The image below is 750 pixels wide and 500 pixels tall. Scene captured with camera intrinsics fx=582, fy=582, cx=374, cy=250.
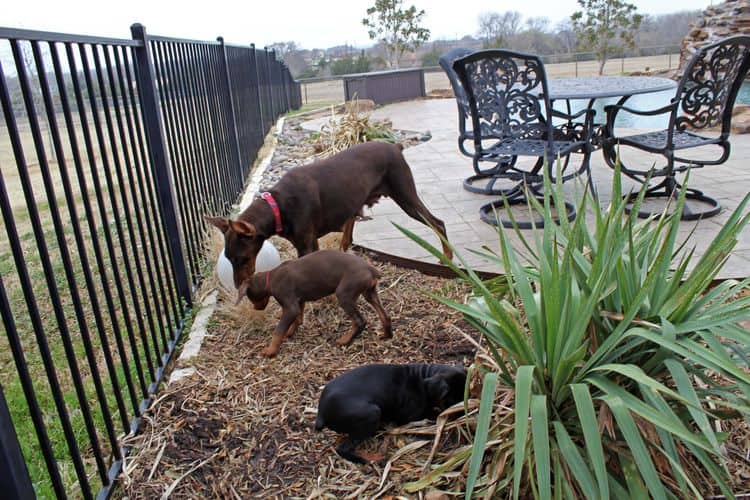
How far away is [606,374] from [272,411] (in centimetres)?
150

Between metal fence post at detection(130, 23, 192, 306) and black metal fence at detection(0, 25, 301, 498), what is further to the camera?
metal fence post at detection(130, 23, 192, 306)

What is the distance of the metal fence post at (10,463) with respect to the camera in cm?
150

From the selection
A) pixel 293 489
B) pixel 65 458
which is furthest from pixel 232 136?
pixel 293 489

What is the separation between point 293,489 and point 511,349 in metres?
0.99

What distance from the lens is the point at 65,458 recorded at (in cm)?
259

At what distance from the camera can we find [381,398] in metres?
2.36

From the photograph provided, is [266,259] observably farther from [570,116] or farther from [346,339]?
[570,116]

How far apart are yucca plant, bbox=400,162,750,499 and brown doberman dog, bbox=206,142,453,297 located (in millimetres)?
1366

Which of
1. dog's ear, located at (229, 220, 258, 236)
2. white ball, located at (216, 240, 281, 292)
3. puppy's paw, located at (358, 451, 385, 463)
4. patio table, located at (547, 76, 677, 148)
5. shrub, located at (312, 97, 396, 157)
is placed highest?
patio table, located at (547, 76, 677, 148)

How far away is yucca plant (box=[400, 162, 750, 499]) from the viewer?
1604 mm

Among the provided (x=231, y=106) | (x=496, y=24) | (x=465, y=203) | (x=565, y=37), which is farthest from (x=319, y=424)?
(x=565, y=37)

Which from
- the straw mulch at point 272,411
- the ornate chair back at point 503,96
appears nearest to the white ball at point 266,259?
the straw mulch at point 272,411

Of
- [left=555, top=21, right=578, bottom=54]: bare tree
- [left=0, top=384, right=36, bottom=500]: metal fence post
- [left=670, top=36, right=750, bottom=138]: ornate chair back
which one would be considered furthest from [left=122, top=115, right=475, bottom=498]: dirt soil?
[left=555, top=21, right=578, bottom=54]: bare tree

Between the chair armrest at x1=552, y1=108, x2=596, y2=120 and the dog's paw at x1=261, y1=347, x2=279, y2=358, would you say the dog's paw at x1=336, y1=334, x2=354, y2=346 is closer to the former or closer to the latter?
the dog's paw at x1=261, y1=347, x2=279, y2=358
